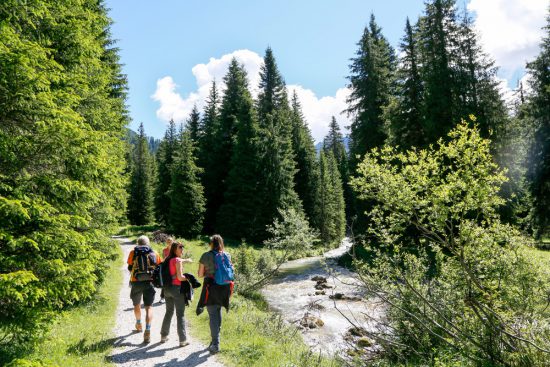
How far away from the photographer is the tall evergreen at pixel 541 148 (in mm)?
23141

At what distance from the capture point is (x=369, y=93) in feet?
100

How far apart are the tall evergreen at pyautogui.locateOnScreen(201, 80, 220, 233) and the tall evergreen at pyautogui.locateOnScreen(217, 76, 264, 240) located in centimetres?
370

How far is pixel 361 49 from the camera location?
104 feet

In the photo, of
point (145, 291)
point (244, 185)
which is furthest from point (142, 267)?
point (244, 185)

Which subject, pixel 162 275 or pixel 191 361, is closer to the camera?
pixel 191 361

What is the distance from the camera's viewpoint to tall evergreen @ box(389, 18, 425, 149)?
2667 cm

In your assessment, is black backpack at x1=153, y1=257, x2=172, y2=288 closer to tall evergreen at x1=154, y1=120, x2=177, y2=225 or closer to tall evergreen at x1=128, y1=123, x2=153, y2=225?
tall evergreen at x1=154, y1=120, x2=177, y2=225

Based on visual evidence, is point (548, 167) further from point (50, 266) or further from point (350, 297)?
point (50, 266)

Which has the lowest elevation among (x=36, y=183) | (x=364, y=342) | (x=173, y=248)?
(x=364, y=342)

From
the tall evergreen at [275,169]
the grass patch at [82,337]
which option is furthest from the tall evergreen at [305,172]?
the grass patch at [82,337]

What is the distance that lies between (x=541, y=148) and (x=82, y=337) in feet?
91.8

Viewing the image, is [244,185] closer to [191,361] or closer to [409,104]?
[409,104]

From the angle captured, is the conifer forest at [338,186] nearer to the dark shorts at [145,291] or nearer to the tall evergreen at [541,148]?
the tall evergreen at [541,148]

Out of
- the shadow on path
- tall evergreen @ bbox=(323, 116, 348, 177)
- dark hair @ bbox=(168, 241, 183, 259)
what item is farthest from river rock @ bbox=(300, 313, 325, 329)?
tall evergreen @ bbox=(323, 116, 348, 177)
